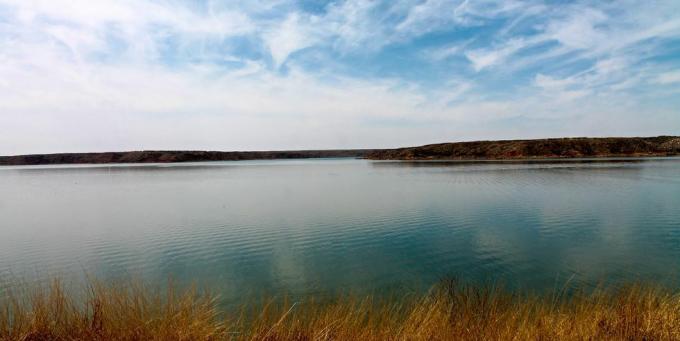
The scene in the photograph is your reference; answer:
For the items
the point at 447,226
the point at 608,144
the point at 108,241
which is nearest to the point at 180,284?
the point at 108,241

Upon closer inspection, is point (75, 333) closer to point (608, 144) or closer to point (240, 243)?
point (240, 243)

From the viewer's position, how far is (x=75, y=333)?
781 centimetres

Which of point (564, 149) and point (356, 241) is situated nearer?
point (356, 241)

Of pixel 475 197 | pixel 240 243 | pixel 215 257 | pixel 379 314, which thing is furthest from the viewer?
pixel 475 197

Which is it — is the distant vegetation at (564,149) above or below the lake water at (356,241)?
above

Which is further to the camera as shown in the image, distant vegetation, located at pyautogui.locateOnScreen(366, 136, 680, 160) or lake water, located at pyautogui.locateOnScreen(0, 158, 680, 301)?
distant vegetation, located at pyautogui.locateOnScreen(366, 136, 680, 160)

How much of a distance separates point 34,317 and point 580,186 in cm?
4477

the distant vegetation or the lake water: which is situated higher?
the distant vegetation

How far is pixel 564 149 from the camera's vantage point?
14338 centimetres

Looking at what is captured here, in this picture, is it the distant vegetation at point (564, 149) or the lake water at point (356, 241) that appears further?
the distant vegetation at point (564, 149)

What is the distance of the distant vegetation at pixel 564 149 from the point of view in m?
138

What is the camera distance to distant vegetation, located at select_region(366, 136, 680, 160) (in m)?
138

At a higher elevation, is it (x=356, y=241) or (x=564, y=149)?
(x=564, y=149)

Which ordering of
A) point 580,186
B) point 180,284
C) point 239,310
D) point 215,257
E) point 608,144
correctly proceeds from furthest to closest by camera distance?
point 608,144
point 580,186
point 215,257
point 180,284
point 239,310
